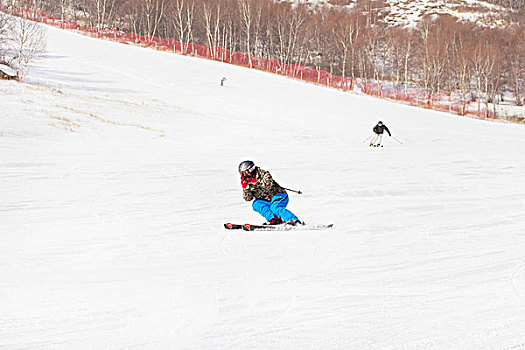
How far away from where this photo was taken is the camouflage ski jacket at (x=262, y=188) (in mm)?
5258

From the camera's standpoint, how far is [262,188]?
5.28m

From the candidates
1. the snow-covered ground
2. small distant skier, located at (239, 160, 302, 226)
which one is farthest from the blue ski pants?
the snow-covered ground

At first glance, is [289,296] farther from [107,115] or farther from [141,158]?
[107,115]

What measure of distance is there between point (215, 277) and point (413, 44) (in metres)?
52.7

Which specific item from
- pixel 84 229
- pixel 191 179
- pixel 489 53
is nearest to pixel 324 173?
pixel 191 179

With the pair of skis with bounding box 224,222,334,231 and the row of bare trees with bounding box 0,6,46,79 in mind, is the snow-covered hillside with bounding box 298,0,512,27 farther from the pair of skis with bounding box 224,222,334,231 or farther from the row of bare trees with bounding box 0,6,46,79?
the pair of skis with bounding box 224,222,334,231

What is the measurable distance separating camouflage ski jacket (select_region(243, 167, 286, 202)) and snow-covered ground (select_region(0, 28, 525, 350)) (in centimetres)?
50

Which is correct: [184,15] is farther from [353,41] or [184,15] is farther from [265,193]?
[265,193]

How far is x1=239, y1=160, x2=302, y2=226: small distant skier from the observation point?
17.1 feet

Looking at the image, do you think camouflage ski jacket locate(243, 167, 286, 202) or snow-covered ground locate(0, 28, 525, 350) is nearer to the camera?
snow-covered ground locate(0, 28, 525, 350)

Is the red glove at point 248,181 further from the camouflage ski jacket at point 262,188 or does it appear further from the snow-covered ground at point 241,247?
the snow-covered ground at point 241,247

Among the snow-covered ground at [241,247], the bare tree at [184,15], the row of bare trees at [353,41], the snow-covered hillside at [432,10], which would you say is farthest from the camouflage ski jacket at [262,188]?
the snow-covered hillside at [432,10]

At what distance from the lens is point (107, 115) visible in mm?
16922

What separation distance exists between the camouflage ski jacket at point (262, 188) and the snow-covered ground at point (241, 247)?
19.8 inches
